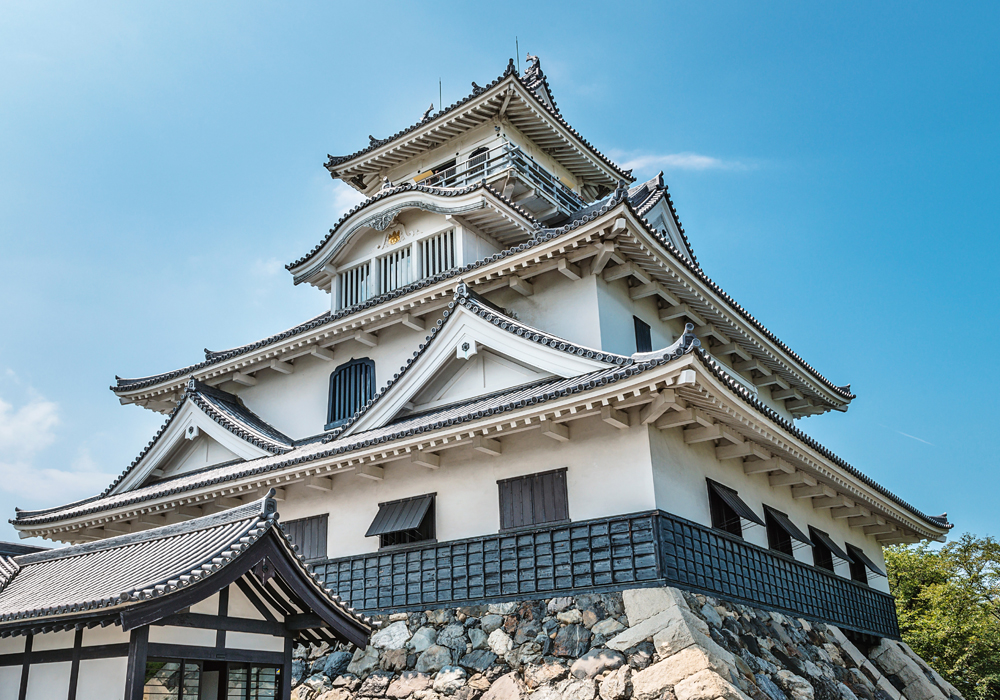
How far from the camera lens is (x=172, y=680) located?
866cm

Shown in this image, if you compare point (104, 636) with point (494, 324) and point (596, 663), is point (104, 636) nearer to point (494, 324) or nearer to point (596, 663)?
point (596, 663)

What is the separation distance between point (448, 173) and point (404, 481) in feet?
36.6

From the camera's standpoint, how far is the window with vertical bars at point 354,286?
20783 mm

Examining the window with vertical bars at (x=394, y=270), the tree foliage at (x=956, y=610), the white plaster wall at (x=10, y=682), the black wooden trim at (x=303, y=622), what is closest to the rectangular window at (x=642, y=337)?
the window with vertical bars at (x=394, y=270)

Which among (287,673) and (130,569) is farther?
(287,673)

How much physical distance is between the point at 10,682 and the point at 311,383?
36.3 ft

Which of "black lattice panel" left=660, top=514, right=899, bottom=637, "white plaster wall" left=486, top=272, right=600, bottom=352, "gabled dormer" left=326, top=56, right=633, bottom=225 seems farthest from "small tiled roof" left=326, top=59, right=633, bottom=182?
"black lattice panel" left=660, top=514, right=899, bottom=637

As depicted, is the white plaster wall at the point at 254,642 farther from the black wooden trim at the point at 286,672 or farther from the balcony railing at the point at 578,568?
the balcony railing at the point at 578,568

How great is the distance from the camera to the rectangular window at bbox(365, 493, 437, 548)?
552 inches

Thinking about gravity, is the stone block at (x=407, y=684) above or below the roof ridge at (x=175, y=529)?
below

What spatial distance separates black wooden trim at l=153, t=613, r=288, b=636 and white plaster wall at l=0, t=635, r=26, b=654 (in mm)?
2377

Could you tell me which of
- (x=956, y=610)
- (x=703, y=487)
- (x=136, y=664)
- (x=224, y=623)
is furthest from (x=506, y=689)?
(x=956, y=610)

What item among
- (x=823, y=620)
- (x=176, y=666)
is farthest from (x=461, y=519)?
(x=823, y=620)

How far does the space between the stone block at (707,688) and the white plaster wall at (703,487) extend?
2642mm
